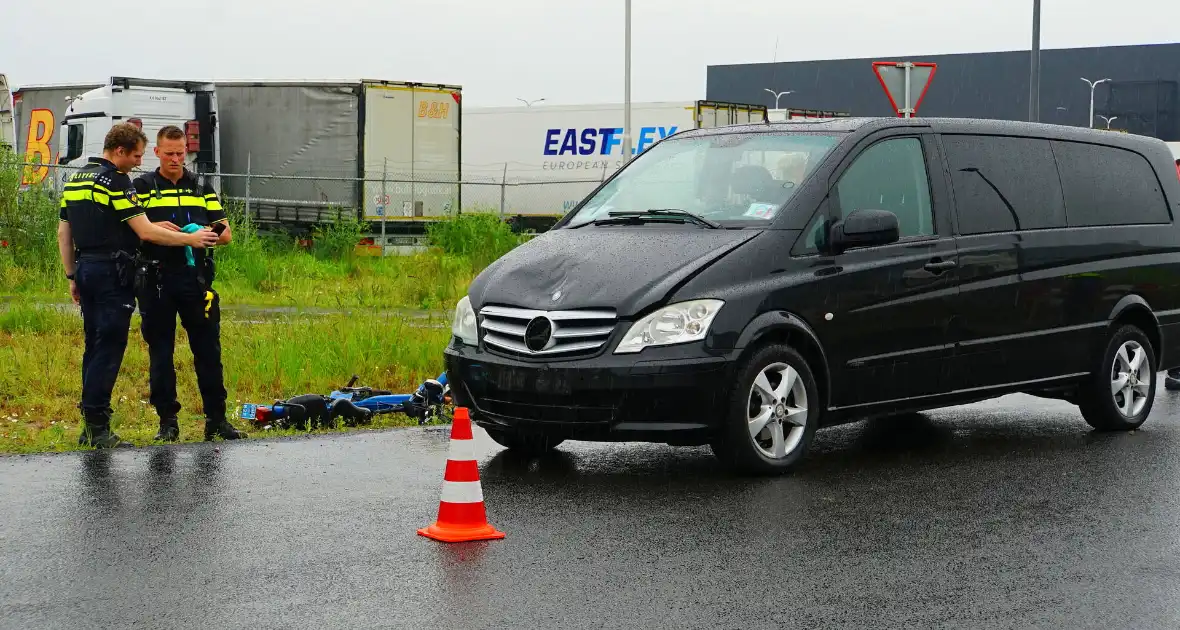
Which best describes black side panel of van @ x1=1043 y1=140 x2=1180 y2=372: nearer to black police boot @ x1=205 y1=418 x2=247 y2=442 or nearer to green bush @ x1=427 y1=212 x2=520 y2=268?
black police boot @ x1=205 y1=418 x2=247 y2=442

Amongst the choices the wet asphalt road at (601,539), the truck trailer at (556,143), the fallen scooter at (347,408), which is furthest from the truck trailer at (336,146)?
the wet asphalt road at (601,539)

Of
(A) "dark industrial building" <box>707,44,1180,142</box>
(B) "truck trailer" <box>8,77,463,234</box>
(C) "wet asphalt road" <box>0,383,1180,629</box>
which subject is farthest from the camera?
(A) "dark industrial building" <box>707,44,1180,142</box>

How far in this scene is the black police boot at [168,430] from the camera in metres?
8.88

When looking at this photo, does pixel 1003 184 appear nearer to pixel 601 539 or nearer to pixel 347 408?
pixel 601 539

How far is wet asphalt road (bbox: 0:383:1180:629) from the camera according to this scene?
Answer: 515 cm

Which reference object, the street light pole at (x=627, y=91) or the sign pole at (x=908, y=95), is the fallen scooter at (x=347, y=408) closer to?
the sign pole at (x=908, y=95)

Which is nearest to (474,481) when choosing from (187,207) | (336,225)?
(187,207)

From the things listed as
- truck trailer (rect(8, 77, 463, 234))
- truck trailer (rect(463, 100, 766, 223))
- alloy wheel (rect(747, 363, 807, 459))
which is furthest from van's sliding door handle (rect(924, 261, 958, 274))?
truck trailer (rect(463, 100, 766, 223))

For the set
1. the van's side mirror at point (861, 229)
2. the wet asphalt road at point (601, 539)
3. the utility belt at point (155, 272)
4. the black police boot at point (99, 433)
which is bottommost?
the wet asphalt road at point (601, 539)

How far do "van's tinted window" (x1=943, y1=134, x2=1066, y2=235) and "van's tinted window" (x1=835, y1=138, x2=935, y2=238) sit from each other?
238mm

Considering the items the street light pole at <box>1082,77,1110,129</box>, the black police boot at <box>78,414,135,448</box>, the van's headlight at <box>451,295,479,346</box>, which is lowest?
the black police boot at <box>78,414,135,448</box>

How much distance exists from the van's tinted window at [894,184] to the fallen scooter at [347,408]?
291cm

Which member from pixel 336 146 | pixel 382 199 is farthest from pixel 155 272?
pixel 336 146

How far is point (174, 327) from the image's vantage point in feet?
29.6
